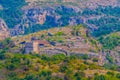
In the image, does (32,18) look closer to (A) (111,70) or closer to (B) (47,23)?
(B) (47,23)

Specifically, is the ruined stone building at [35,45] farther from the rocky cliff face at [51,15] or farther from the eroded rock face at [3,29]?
the rocky cliff face at [51,15]

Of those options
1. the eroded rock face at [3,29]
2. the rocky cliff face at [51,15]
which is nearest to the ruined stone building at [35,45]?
the eroded rock face at [3,29]

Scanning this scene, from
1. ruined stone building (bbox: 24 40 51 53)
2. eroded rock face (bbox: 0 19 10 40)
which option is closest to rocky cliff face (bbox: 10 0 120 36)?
eroded rock face (bbox: 0 19 10 40)

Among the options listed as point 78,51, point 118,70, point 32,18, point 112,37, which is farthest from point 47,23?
point 118,70

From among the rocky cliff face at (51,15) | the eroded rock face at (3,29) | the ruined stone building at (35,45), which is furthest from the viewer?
the rocky cliff face at (51,15)

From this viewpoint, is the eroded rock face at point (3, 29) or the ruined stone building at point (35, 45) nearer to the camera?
the ruined stone building at point (35, 45)

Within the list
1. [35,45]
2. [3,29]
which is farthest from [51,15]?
[35,45]

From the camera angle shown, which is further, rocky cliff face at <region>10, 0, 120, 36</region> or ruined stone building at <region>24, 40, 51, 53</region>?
rocky cliff face at <region>10, 0, 120, 36</region>

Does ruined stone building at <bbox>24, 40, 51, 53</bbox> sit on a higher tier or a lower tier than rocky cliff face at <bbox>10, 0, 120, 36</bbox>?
higher

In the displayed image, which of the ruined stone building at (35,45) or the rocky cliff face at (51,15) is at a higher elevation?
the ruined stone building at (35,45)

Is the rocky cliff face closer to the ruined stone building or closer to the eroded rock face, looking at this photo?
the eroded rock face

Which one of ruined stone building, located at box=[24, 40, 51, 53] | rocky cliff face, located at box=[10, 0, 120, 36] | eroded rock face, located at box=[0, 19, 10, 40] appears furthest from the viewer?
rocky cliff face, located at box=[10, 0, 120, 36]
